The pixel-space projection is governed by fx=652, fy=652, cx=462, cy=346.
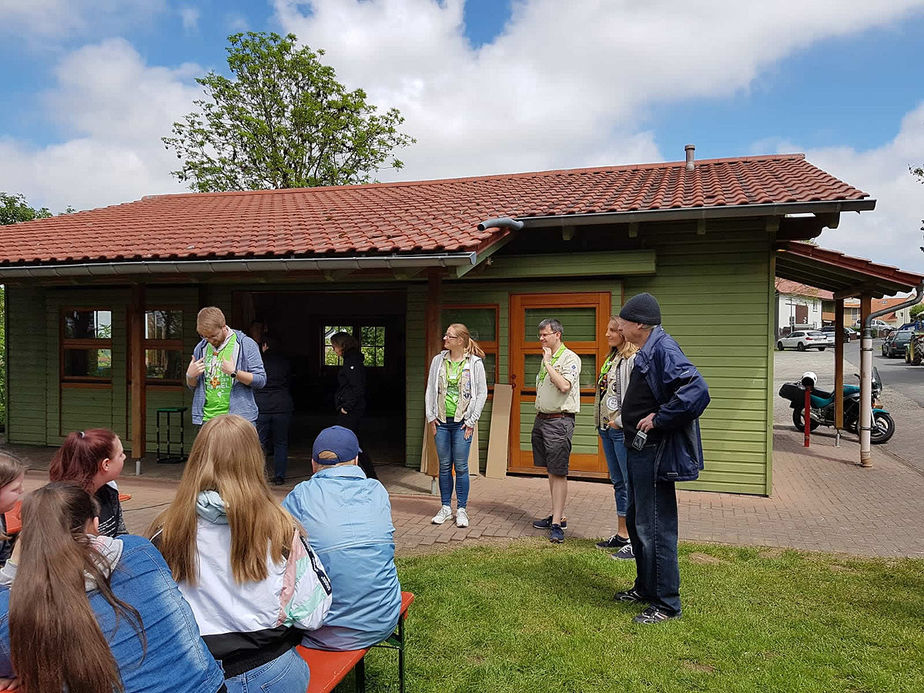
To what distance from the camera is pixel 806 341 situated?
39.3 metres

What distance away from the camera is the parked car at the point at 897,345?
36.3 m

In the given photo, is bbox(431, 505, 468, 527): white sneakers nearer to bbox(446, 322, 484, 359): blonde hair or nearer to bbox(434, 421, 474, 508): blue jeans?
bbox(434, 421, 474, 508): blue jeans

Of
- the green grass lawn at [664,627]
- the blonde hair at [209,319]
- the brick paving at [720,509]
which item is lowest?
the brick paving at [720,509]

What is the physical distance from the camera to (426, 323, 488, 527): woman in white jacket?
221 inches

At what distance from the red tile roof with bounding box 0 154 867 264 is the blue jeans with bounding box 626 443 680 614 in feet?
10.3

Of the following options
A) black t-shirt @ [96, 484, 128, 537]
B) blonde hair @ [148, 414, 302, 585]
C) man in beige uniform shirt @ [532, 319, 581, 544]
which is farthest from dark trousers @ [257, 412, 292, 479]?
blonde hair @ [148, 414, 302, 585]

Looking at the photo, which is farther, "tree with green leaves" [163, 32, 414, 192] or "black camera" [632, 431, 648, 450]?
"tree with green leaves" [163, 32, 414, 192]

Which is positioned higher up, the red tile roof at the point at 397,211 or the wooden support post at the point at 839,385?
the red tile roof at the point at 397,211

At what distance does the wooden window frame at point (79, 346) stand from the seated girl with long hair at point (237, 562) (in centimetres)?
884

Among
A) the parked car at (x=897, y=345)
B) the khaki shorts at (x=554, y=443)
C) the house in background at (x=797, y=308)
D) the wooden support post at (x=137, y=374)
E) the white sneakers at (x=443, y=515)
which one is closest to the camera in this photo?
the khaki shorts at (x=554, y=443)

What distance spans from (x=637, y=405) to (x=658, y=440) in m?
0.23

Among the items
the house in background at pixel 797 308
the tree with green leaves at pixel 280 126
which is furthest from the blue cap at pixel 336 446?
the house in background at pixel 797 308

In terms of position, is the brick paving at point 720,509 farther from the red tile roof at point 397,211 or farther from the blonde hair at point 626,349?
the red tile roof at point 397,211

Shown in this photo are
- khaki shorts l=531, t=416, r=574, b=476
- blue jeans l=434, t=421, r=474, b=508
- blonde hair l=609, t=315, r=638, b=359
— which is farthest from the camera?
blue jeans l=434, t=421, r=474, b=508
